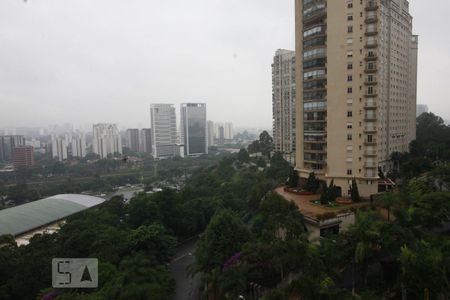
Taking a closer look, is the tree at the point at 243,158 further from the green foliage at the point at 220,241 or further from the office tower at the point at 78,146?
the office tower at the point at 78,146

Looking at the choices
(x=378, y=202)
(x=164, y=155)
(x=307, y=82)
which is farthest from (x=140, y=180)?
(x=378, y=202)

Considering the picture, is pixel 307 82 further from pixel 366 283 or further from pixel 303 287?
pixel 303 287

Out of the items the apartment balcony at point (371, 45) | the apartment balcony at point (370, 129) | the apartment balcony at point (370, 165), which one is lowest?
the apartment balcony at point (370, 165)

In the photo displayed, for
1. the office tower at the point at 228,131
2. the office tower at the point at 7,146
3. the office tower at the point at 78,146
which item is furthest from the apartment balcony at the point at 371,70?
the office tower at the point at 228,131

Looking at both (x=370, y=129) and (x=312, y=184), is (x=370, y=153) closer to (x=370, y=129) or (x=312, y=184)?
(x=370, y=129)

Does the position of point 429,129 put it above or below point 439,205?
above

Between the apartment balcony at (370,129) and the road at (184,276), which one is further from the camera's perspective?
the apartment balcony at (370,129)

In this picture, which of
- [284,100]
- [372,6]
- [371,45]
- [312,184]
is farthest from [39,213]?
[284,100]
